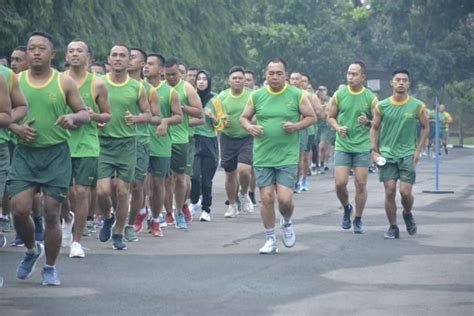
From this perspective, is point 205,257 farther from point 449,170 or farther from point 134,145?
point 449,170

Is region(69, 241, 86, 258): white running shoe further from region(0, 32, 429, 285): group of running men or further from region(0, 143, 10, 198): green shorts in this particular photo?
region(0, 143, 10, 198): green shorts

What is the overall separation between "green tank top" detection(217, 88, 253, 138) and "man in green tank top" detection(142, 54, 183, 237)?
278 centimetres

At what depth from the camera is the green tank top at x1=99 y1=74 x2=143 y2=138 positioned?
13.9 meters

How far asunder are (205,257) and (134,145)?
1652mm

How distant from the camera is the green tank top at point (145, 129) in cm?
1437

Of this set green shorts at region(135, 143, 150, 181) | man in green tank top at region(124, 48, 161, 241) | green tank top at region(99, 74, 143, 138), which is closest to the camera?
green tank top at region(99, 74, 143, 138)

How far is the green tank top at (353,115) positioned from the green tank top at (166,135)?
210 centimetres

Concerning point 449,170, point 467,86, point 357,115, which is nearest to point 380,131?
point 357,115

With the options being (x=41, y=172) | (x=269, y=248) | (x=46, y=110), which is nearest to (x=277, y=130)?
(x=269, y=248)

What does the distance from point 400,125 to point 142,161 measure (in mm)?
3056

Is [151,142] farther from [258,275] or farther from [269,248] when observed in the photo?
[258,275]

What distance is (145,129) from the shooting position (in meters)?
15.0

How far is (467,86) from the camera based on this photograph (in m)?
62.8

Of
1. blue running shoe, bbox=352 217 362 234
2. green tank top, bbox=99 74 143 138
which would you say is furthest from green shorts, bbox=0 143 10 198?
blue running shoe, bbox=352 217 362 234
